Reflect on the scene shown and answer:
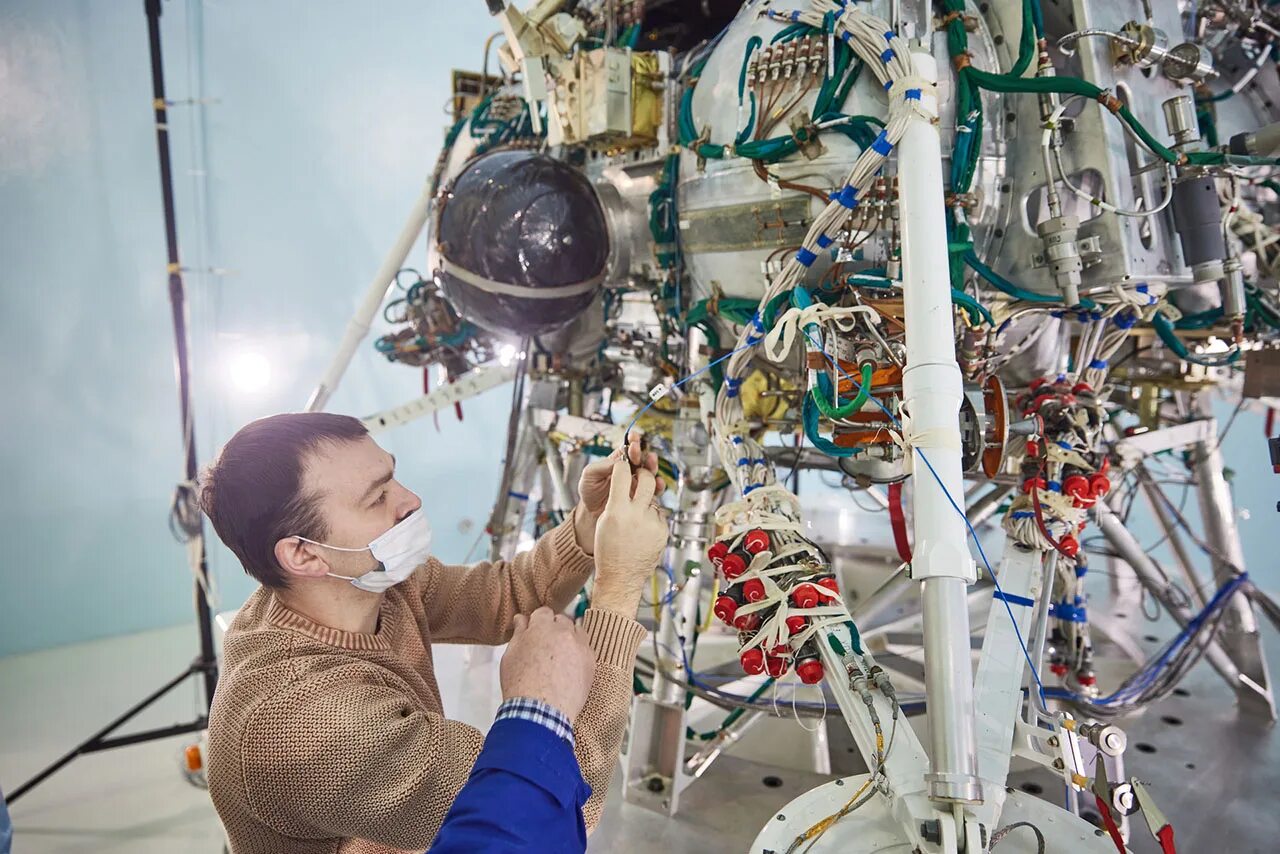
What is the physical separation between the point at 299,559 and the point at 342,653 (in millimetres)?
148

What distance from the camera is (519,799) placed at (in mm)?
891

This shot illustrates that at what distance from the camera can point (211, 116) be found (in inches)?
168

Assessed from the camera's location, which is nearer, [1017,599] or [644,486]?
[644,486]

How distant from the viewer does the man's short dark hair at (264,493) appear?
3.68 feet

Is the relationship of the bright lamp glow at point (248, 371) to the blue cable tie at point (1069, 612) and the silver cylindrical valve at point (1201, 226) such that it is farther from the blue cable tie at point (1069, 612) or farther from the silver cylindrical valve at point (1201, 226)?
the silver cylindrical valve at point (1201, 226)

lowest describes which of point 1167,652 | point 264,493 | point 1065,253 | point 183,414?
point 1167,652

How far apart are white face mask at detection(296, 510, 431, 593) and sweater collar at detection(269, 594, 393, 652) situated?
7 cm

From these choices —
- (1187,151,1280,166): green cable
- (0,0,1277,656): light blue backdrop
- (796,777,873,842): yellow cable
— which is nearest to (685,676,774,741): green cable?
(796,777,873,842): yellow cable


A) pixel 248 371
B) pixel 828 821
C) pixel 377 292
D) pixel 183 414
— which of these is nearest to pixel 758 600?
pixel 828 821

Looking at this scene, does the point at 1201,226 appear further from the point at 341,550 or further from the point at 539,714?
the point at 341,550

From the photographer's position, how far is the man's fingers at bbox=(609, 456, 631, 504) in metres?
1.24

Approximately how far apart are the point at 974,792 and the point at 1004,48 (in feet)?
5.21

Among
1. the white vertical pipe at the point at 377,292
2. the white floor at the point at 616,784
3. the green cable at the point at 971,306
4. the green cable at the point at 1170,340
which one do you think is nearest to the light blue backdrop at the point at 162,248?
the white floor at the point at 616,784

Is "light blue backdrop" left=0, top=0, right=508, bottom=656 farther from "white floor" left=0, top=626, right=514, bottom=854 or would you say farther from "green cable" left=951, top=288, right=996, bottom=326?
"green cable" left=951, top=288, right=996, bottom=326
